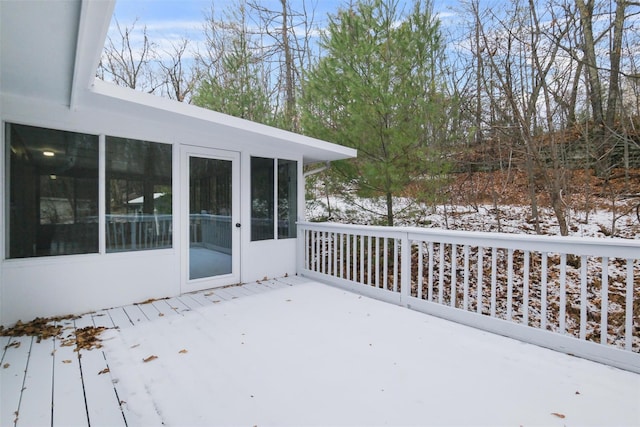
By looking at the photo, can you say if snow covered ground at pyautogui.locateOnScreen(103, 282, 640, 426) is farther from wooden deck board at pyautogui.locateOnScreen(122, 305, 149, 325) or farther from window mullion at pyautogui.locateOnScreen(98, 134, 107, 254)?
window mullion at pyautogui.locateOnScreen(98, 134, 107, 254)

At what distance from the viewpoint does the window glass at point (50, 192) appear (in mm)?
3168

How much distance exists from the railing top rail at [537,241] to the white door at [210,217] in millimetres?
2198

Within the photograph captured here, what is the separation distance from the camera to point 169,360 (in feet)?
8.35

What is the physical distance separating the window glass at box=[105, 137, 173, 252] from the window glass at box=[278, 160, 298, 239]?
1.75 m

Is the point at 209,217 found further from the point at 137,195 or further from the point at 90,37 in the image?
the point at 90,37

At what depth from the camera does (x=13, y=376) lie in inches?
89.4

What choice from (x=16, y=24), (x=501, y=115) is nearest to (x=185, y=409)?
(x=16, y=24)

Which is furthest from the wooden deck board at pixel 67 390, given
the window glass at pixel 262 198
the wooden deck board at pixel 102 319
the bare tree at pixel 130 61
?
the bare tree at pixel 130 61

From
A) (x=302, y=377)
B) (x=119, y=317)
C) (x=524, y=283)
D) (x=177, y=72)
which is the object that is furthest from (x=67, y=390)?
(x=177, y=72)

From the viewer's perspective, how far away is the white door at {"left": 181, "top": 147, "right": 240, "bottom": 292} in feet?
14.2

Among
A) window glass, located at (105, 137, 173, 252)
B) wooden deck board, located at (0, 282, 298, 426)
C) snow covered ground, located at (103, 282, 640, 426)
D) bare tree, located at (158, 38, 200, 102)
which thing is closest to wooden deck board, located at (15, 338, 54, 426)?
wooden deck board, located at (0, 282, 298, 426)

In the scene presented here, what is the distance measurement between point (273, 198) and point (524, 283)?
3589 millimetres

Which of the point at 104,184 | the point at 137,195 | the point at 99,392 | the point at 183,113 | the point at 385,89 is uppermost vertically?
the point at 385,89

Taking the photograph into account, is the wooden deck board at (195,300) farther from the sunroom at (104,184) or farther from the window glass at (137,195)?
the window glass at (137,195)
